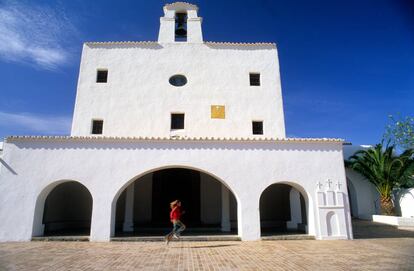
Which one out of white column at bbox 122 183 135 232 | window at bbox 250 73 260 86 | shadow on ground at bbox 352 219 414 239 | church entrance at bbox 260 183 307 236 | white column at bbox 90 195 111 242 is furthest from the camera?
window at bbox 250 73 260 86

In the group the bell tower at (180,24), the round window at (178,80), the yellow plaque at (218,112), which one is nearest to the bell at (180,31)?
the bell tower at (180,24)

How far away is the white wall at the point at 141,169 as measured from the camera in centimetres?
1047

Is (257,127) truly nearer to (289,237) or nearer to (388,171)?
(289,237)

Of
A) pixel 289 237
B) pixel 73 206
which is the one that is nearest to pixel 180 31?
pixel 73 206

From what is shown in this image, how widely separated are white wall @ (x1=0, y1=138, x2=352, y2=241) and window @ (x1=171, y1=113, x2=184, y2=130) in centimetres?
434

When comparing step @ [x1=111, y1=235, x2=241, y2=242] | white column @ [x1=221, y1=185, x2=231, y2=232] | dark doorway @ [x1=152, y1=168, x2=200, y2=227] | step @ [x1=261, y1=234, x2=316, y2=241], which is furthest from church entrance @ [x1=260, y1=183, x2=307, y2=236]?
step @ [x1=111, y1=235, x2=241, y2=242]

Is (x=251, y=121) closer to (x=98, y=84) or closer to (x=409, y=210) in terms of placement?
Result: (x=98, y=84)

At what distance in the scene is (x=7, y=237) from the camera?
10.1 m

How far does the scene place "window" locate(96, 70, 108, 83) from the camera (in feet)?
52.6

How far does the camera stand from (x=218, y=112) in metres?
15.4

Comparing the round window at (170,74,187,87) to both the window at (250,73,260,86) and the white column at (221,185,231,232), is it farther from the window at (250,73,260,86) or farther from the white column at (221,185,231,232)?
the white column at (221,185,231,232)

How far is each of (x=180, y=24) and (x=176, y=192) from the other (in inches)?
408

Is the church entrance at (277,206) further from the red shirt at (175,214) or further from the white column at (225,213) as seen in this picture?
the red shirt at (175,214)

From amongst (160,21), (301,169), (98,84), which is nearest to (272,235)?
(301,169)
